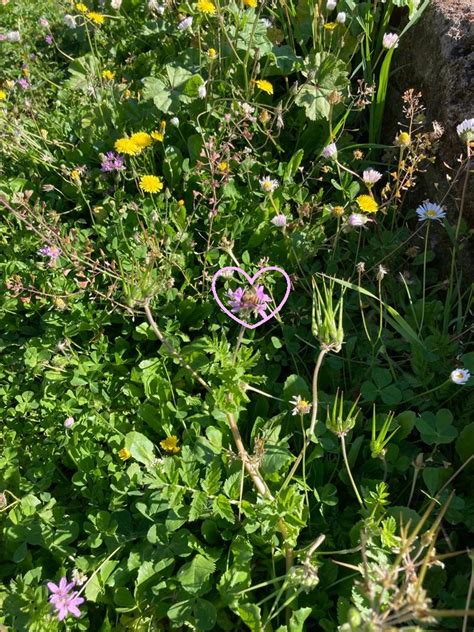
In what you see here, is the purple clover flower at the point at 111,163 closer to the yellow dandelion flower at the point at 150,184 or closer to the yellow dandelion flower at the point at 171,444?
the yellow dandelion flower at the point at 150,184

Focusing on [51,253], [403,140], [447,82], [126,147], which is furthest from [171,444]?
[447,82]

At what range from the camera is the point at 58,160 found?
103 inches

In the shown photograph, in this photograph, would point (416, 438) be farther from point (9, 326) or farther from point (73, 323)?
point (9, 326)

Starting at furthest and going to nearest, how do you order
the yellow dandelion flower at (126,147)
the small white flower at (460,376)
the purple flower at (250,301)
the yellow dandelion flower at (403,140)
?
the yellow dandelion flower at (126,147), the yellow dandelion flower at (403,140), the small white flower at (460,376), the purple flower at (250,301)

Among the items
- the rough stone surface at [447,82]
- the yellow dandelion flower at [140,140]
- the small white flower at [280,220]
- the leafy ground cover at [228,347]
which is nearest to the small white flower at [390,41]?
the leafy ground cover at [228,347]

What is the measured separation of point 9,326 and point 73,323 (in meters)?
0.28

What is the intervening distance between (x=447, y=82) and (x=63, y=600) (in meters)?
2.18

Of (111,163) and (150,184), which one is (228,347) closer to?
(150,184)

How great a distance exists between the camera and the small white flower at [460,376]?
1.75 m

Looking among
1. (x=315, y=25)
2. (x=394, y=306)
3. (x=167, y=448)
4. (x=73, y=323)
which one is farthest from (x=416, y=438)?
(x=315, y=25)

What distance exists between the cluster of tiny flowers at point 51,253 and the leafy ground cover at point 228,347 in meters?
0.01

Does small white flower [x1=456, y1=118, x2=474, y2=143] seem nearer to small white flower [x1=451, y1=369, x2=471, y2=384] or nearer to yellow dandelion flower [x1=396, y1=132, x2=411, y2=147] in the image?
yellow dandelion flower [x1=396, y1=132, x2=411, y2=147]

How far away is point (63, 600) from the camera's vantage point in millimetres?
1470

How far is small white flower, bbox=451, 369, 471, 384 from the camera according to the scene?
1.75m
